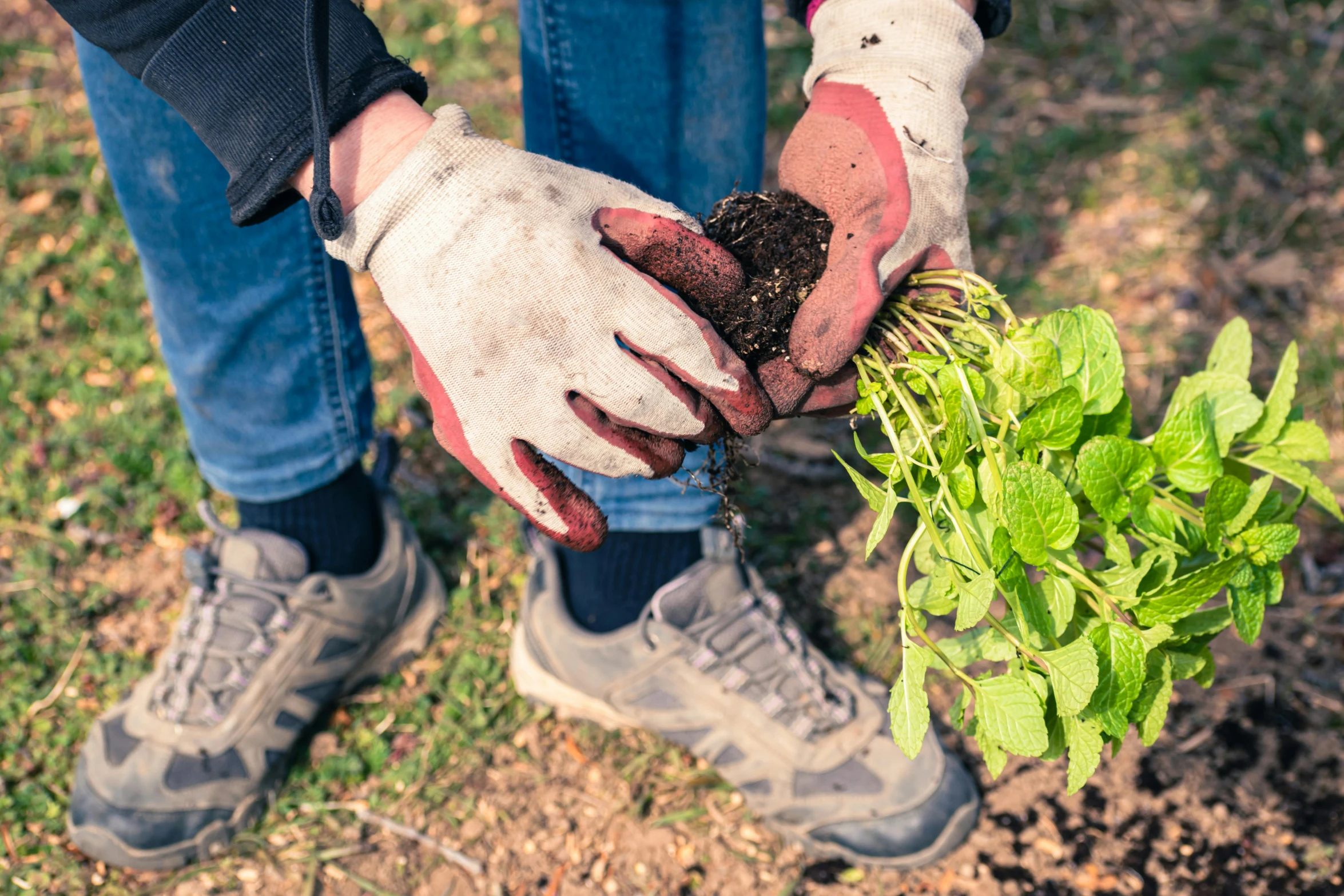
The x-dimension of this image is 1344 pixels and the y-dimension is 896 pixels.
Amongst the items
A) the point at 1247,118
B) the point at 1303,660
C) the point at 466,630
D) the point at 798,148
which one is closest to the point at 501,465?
the point at 798,148

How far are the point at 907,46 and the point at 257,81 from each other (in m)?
1.00

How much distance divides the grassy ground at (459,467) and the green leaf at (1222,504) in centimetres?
89

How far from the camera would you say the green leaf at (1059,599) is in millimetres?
1328

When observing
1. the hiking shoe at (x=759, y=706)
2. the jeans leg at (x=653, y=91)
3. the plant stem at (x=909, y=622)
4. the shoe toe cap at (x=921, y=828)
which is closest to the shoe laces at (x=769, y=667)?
the hiking shoe at (x=759, y=706)

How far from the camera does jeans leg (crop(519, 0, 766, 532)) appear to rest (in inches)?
69.4

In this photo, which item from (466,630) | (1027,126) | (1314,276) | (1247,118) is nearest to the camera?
(466,630)

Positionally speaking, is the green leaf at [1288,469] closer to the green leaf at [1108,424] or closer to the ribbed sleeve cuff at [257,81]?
the green leaf at [1108,424]

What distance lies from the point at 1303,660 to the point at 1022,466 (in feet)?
4.85

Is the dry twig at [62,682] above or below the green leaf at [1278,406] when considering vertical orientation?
below

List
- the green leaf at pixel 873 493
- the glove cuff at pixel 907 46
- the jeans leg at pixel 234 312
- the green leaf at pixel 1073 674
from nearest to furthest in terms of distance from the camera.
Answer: the green leaf at pixel 1073 674, the green leaf at pixel 873 493, the glove cuff at pixel 907 46, the jeans leg at pixel 234 312

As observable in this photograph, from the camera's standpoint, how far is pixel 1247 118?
11.9 feet

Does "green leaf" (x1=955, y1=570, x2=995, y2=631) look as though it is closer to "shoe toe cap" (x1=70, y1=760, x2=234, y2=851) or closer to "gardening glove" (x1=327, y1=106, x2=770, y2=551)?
"gardening glove" (x1=327, y1=106, x2=770, y2=551)

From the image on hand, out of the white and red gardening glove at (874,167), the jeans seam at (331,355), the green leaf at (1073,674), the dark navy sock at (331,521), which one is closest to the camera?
the green leaf at (1073,674)

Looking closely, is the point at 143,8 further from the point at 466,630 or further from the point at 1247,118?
the point at 1247,118
